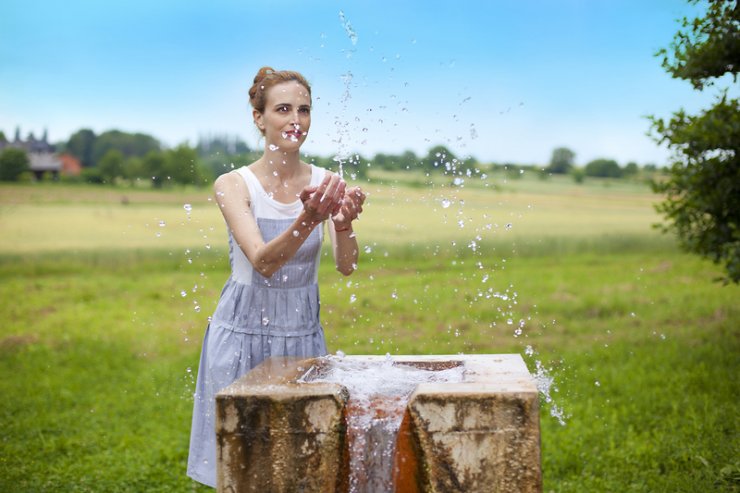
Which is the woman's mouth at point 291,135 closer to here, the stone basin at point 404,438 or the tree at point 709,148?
the stone basin at point 404,438

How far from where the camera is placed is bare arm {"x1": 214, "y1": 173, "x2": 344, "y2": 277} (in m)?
3.50

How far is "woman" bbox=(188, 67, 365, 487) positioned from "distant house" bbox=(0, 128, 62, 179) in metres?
12.4

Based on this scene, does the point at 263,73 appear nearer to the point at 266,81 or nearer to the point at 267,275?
the point at 266,81

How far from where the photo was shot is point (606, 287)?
13.5 meters

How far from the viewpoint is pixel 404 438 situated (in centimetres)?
319

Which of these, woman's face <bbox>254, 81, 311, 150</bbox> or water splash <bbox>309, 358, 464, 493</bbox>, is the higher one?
woman's face <bbox>254, 81, 311, 150</bbox>

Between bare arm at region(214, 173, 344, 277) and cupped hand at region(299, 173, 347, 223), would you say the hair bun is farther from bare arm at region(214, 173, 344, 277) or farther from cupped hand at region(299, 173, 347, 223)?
cupped hand at region(299, 173, 347, 223)

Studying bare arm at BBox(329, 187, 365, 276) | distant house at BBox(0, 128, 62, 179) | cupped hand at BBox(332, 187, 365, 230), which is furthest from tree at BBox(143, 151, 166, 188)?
cupped hand at BBox(332, 187, 365, 230)

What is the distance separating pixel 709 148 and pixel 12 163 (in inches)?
490

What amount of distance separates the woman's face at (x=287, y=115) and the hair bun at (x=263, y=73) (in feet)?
0.34

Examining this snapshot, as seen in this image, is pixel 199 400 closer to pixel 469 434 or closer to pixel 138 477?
pixel 469 434

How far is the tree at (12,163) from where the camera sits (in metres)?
15.2

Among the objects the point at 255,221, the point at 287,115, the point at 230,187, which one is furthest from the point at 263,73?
the point at 255,221

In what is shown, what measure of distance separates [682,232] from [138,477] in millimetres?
5625
